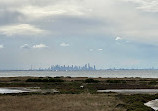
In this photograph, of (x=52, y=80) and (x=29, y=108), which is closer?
(x=29, y=108)

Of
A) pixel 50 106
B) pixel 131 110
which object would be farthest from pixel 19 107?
pixel 131 110

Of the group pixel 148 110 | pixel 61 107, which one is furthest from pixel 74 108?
pixel 148 110

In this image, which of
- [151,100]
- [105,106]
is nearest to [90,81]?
[151,100]

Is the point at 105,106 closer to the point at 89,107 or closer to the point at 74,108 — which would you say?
the point at 89,107

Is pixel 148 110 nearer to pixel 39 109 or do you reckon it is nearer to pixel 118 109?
pixel 118 109

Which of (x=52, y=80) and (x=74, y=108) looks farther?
(x=52, y=80)

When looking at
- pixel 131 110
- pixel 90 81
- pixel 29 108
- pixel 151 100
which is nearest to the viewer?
pixel 131 110

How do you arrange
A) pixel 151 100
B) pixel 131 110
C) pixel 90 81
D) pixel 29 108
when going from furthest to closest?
pixel 90 81
pixel 151 100
pixel 29 108
pixel 131 110

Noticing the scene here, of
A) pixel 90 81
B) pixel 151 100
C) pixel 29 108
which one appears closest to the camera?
pixel 29 108

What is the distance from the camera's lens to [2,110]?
3534 cm

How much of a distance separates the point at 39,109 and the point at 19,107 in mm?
3680

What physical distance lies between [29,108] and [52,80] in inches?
2606

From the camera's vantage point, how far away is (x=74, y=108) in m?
36.9

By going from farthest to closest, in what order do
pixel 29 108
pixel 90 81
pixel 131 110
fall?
1. pixel 90 81
2. pixel 29 108
3. pixel 131 110
